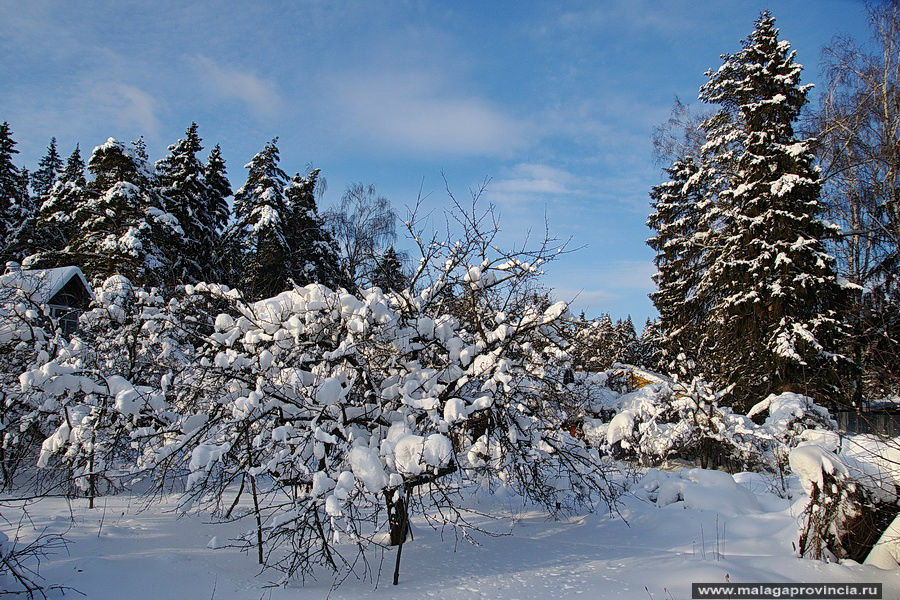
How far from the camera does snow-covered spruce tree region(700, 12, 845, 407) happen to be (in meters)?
14.2

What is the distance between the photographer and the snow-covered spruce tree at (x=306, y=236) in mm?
21281

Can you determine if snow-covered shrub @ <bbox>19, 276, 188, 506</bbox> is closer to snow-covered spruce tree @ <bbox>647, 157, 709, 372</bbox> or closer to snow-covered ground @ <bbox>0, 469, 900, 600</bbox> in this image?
snow-covered ground @ <bbox>0, 469, 900, 600</bbox>

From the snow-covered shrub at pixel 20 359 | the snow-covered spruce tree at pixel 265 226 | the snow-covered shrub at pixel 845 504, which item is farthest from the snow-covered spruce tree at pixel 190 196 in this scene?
the snow-covered shrub at pixel 845 504

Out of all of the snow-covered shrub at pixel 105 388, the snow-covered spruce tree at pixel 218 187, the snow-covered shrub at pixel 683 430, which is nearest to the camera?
the snow-covered shrub at pixel 105 388

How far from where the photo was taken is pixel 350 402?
537 cm

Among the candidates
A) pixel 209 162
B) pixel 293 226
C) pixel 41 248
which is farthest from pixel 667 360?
pixel 41 248

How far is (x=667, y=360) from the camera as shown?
2311 centimetres

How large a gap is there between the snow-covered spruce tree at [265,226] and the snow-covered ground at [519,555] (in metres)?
13.3

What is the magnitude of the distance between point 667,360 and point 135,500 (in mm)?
20901

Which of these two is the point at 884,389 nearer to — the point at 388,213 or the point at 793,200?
the point at 793,200

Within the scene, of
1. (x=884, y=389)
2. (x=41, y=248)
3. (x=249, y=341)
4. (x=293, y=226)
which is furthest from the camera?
(x=41, y=248)

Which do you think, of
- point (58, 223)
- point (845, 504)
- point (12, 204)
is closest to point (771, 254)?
point (845, 504)

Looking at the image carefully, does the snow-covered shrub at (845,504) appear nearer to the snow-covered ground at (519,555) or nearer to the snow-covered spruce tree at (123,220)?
the snow-covered ground at (519,555)

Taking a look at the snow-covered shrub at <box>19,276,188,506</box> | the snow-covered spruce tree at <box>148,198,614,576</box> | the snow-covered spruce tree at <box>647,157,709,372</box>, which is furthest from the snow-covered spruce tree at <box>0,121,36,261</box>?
the snow-covered spruce tree at <box>647,157,709,372</box>
